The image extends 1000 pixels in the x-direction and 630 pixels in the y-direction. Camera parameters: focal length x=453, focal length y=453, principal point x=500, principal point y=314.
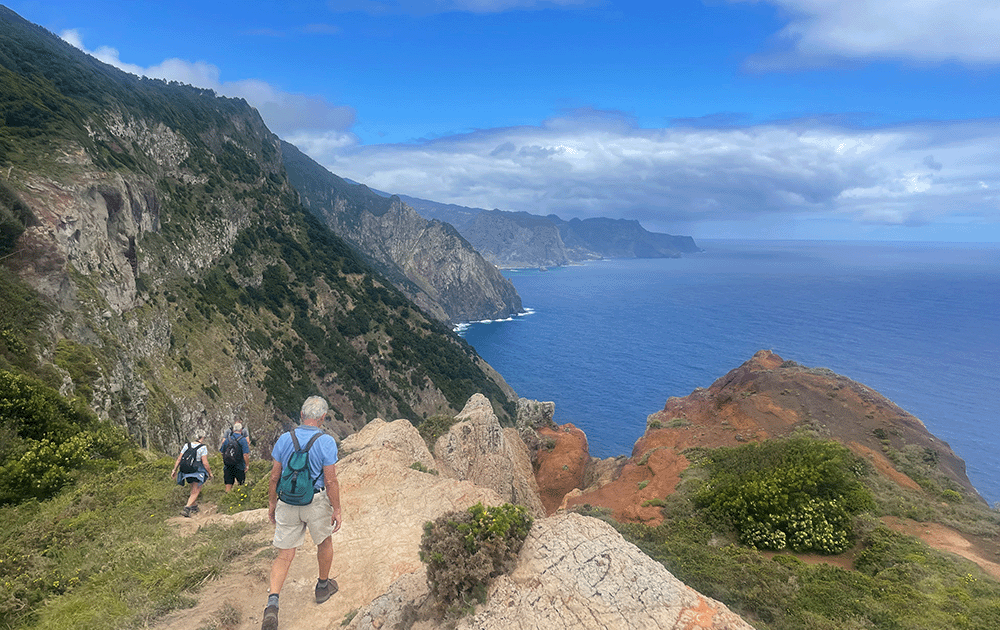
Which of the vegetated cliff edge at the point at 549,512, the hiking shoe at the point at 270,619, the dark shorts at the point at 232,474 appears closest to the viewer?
the vegetated cliff edge at the point at 549,512

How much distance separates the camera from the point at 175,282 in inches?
2197

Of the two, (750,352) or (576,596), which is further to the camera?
(750,352)

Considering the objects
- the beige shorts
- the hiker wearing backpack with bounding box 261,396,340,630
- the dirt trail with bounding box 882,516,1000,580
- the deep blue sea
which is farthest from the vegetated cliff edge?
the deep blue sea

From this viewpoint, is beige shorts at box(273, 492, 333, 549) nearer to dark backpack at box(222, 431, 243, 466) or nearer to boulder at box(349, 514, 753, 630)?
boulder at box(349, 514, 753, 630)

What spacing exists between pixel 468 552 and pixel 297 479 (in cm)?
277

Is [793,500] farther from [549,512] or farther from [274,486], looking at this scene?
[549,512]

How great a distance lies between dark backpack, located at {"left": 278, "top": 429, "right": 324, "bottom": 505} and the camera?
6699mm

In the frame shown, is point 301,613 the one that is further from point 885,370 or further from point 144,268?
point 885,370

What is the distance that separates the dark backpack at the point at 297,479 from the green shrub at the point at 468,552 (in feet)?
6.48

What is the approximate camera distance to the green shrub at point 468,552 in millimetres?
6520

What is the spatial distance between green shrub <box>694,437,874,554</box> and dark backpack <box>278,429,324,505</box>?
639 inches

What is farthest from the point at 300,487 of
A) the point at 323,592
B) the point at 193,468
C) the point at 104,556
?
the point at 193,468

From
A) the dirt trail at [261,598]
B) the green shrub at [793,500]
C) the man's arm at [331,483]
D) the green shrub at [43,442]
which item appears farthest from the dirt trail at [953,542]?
the green shrub at [43,442]

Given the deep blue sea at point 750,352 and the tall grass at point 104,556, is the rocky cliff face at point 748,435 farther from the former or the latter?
the deep blue sea at point 750,352
